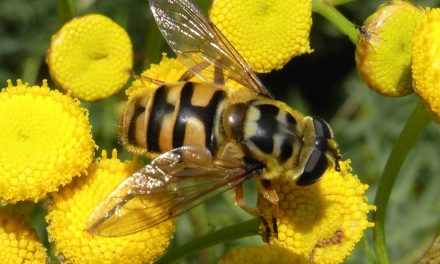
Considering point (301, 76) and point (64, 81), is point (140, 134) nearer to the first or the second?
point (64, 81)

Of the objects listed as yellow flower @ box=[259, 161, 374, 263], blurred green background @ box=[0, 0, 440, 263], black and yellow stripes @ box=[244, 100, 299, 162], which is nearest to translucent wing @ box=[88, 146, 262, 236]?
black and yellow stripes @ box=[244, 100, 299, 162]

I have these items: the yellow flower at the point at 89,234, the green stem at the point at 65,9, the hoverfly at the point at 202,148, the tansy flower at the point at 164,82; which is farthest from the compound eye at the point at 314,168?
the green stem at the point at 65,9

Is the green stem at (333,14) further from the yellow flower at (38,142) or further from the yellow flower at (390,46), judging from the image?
the yellow flower at (38,142)

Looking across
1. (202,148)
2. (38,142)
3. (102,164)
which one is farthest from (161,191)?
(38,142)

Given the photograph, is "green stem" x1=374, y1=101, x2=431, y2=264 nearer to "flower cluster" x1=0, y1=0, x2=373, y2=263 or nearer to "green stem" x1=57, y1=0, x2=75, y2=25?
"flower cluster" x1=0, y1=0, x2=373, y2=263

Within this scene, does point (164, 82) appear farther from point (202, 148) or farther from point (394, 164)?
point (394, 164)
